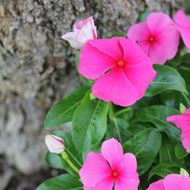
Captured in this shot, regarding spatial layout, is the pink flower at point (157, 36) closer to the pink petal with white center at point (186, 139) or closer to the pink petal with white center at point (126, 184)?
the pink petal with white center at point (186, 139)

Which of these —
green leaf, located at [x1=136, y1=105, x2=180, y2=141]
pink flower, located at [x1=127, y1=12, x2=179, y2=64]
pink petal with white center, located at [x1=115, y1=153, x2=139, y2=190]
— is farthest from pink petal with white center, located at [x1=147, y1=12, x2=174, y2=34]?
pink petal with white center, located at [x1=115, y1=153, x2=139, y2=190]

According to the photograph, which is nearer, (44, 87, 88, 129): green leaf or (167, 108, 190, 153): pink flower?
(167, 108, 190, 153): pink flower

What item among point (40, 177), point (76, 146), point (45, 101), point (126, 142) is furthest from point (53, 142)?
point (40, 177)

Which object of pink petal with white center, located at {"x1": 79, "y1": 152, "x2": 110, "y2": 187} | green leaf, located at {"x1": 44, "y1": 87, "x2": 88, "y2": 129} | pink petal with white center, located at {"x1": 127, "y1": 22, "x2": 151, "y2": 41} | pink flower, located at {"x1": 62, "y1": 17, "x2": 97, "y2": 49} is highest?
pink flower, located at {"x1": 62, "y1": 17, "x2": 97, "y2": 49}

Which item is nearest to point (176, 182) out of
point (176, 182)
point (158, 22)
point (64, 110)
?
point (176, 182)

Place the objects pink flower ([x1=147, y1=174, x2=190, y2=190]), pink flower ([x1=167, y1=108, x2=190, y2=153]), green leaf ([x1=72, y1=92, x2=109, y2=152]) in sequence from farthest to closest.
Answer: green leaf ([x1=72, y1=92, x2=109, y2=152]), pink flower ([x1=167, y1=108, x2=190, y2=153]), pink flower ([x1=147, y1=174, x2=190, y2=190])

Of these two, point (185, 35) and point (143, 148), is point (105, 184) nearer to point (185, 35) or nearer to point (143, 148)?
point (143, 148)

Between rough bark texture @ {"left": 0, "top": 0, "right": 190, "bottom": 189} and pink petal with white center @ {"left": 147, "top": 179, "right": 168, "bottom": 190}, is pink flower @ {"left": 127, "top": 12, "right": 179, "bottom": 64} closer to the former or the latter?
rough bark texture @ {"left": 0, "top": 0, "right": 190, "bottom": 189}

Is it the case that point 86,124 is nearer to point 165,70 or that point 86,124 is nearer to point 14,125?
point 165,70
